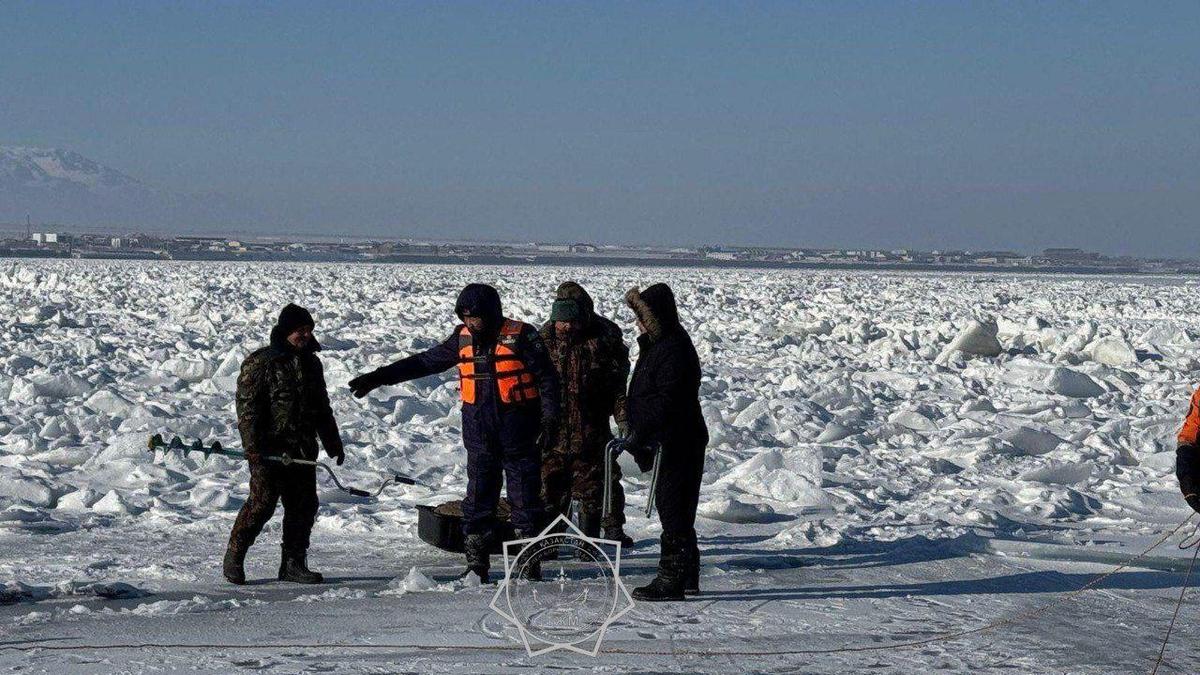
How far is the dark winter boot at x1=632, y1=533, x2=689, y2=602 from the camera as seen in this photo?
17.3ft

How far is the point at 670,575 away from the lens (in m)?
5.26

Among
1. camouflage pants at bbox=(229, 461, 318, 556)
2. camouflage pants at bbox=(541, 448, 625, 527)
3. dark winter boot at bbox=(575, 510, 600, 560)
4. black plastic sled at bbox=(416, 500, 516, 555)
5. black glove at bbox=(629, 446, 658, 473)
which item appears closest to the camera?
black glove at bbox=(629, 446, 658, 473)

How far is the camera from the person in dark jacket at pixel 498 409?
5.39 m

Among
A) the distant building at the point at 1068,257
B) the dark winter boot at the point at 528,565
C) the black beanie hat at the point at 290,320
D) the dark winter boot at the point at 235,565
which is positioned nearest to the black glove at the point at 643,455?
the dark winter boot at the point at 528,565

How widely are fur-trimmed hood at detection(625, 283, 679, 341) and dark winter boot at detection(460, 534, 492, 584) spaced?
42.4 inches

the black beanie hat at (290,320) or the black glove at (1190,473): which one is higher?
the black beanie hat at (290,320)

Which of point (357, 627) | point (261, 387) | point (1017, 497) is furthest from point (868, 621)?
point (1017, 497)

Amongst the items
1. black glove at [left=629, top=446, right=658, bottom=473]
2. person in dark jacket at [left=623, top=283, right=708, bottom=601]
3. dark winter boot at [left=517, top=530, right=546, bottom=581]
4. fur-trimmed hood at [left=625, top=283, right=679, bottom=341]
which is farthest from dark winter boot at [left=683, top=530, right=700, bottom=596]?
A: fur-trimmed hood at [left=625, top=283, right=679, bottom=341]

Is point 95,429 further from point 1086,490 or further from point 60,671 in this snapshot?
point 1086,490

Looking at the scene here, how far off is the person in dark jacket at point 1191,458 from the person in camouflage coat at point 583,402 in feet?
7.64

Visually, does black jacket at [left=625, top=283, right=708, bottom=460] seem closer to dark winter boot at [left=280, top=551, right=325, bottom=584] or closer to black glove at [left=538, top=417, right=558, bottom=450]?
black glove at [left=538, top=417, right=558, bottom=450]

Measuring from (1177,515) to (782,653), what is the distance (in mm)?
3922

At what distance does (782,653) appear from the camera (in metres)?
4.61

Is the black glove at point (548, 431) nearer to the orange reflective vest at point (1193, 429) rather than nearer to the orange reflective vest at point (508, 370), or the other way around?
the orange reflective vest at point (508, 370)
